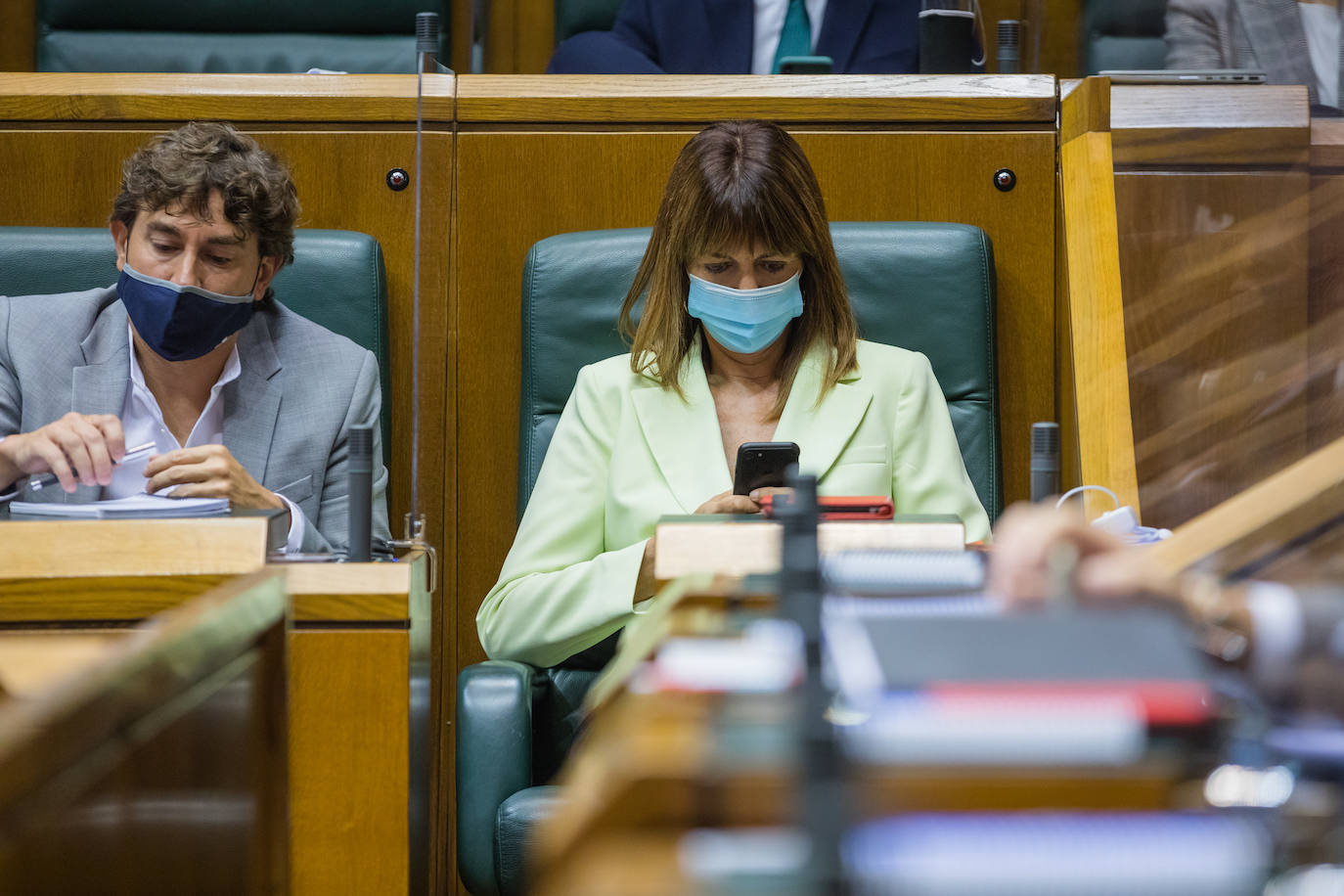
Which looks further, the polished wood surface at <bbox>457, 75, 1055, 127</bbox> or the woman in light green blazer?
the polished wood surface at <bbox>457, 75, 1055, 127</bbox>

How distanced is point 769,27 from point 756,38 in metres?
0.03

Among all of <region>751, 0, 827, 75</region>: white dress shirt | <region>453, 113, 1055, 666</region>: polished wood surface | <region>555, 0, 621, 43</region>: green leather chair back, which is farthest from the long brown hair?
<region>555, 0, 621, 43</region>: green leather chair back

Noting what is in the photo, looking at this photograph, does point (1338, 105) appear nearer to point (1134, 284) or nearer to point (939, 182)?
point (1134, 284)

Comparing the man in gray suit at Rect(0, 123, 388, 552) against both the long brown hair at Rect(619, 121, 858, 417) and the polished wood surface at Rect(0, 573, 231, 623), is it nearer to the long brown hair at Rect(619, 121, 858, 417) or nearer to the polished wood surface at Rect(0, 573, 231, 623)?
the polished wood surface at Rect(0, 573, 231, 623)

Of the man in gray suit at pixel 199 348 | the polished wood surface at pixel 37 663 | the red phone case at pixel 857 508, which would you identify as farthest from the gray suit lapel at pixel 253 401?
the polished wood surface at pixel 37 663

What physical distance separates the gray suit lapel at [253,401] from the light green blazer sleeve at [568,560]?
0.30m

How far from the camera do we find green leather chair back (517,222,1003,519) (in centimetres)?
174

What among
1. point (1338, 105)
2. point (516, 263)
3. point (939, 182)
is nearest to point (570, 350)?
point (516, 263)

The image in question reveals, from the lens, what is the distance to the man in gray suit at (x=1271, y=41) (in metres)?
1.54

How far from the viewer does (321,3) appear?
9.64ft

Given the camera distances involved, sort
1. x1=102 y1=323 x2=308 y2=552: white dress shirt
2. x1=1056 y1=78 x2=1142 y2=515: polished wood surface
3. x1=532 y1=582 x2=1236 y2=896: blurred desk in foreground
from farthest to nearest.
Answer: x1=1056 y1=78 x2=1142 y2=515: polished wood surface
x1=102 y1=323 x2=308 y2=552: white dress shirt
x1=532 y1=582 x2=1236 y2=896: blurred desk in foreground

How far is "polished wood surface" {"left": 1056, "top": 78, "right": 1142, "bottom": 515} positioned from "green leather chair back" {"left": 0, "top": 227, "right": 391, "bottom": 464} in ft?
2.67

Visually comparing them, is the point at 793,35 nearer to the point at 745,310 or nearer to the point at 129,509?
the point at 745,310

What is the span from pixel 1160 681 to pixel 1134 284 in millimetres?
1266
